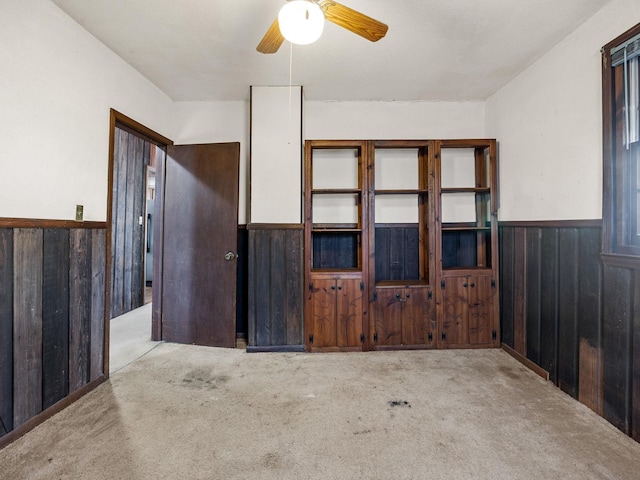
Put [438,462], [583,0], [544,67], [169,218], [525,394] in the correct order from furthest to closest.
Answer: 1. [169,218]
2. [544,67]
3. [525,394]
4. [583,0]
5. [438,462]

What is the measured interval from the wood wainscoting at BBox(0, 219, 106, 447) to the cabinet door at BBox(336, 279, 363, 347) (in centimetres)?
197

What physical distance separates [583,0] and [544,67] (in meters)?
0.63

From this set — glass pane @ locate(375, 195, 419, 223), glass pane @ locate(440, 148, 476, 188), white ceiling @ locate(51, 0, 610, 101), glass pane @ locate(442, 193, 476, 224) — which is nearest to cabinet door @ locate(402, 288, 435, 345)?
glass pane @ locate(375, 195, 419, 223)

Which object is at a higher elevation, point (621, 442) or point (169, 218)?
point (169, 218)

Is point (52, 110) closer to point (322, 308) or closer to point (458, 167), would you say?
point (322, 308)

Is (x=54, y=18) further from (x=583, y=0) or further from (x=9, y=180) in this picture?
(x=583, y=0)

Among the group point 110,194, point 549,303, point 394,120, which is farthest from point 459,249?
point 110,194

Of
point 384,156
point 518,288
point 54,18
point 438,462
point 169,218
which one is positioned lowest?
point 438,462

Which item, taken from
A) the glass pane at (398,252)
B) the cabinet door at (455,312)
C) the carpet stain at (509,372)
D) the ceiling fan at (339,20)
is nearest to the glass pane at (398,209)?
the glass pane at (398,252)

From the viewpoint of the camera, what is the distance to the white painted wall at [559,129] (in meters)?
2.05

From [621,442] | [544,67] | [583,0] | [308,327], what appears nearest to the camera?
[621,442]

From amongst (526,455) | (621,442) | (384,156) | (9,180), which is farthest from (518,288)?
(9,180)

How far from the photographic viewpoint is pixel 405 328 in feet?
10.0

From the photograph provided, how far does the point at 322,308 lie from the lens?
305 centimetres
